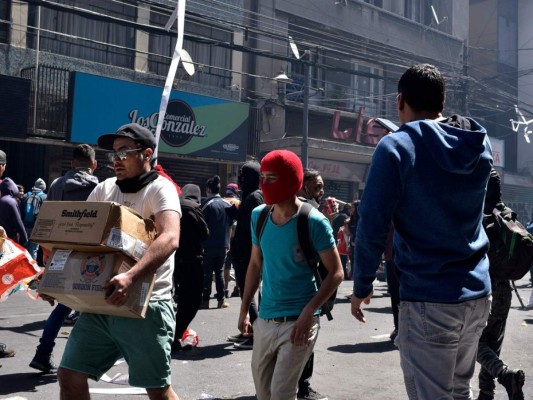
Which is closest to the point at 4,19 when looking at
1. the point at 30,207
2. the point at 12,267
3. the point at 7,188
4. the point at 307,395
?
the point at 30,207

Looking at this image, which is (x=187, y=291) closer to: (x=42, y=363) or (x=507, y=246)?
(x=42, y=363)

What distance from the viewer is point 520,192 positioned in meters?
38.6

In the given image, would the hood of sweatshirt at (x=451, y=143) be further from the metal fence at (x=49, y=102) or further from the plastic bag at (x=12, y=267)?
the metal fence at (x=49, y=102)

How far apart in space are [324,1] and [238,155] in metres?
8.89

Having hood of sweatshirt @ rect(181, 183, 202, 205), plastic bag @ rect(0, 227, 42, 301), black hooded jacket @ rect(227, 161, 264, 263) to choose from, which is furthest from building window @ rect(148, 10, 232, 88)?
plastic bag @ rect(0, 227, 42, 301)

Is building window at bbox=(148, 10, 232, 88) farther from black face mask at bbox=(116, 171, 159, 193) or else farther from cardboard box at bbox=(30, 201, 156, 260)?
cardboard box at bbox=(30, 201, 156, 260)

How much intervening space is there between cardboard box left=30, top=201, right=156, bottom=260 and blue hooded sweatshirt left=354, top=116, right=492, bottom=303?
1133mm

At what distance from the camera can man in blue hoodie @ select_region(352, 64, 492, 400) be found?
2.85 m

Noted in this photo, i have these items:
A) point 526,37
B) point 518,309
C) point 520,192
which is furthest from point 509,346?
point 526,37

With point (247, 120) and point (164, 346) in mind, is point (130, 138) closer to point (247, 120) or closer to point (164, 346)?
point (164, 346)

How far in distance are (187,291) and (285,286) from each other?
3518 mm

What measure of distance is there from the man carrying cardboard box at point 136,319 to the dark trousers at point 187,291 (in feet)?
11.2

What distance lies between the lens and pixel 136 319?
3.53 metres

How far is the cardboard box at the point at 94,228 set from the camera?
10.8 feet
